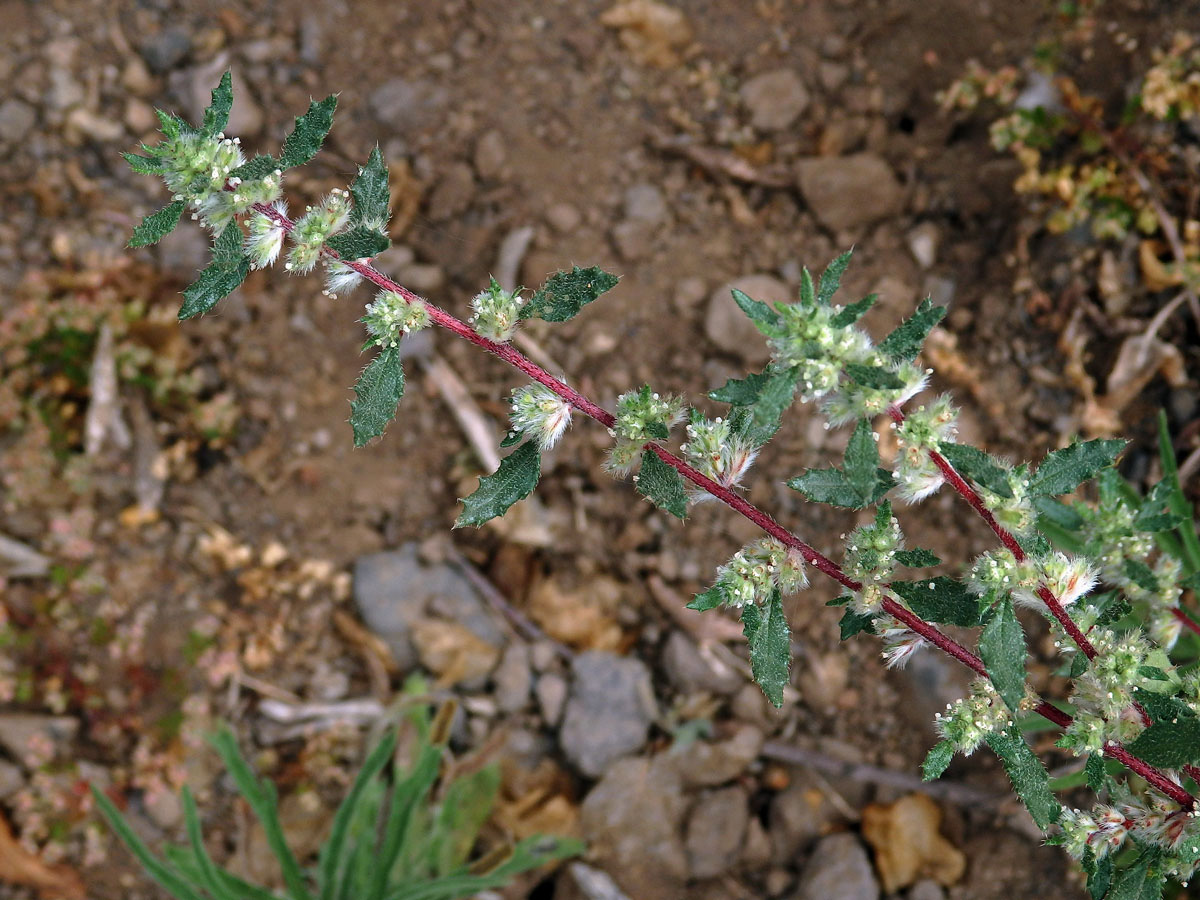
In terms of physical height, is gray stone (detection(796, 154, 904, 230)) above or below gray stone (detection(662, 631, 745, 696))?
above

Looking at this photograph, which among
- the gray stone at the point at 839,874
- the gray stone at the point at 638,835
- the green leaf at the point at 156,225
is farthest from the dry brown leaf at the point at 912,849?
the green leaf at the point at 156,225

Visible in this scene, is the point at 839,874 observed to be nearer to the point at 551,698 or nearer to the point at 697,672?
the point at 697,672

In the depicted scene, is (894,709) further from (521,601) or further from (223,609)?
(223,609)

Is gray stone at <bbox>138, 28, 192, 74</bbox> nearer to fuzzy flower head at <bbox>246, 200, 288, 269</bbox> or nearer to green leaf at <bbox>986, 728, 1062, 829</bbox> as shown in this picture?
fuzzy flower head at <bbox>246, 200, 288, 269</bbox>

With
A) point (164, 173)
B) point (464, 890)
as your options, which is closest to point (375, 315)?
point (164, 173)

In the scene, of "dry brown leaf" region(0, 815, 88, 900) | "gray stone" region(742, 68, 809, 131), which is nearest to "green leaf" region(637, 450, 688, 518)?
"gray stone" region(742, 68, 809, 131)

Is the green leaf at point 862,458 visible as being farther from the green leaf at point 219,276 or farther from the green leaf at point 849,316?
the green leaf at point 219,276
